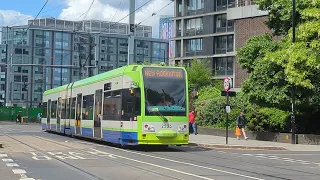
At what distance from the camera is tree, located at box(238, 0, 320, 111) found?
2555 centimetres

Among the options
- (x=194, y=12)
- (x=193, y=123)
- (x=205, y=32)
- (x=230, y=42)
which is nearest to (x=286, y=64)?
(x=193, y=123)

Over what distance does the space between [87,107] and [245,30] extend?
2692 centimetres

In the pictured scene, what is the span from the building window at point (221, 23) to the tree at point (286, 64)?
47.0m

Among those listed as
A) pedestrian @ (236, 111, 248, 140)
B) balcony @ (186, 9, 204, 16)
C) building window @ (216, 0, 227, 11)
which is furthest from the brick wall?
balcony @ (186, 9, 204, 16)

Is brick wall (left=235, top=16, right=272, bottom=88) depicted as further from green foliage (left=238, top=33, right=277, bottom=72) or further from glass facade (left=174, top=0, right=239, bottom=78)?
glass facade (left=174, top=0, right=239, bottom=78)

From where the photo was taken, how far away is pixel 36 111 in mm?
86812

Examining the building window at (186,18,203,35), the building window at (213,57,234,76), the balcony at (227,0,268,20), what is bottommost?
the building window at (213,57,234,76)

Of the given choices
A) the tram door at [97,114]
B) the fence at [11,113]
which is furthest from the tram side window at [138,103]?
the fence at [11,113]

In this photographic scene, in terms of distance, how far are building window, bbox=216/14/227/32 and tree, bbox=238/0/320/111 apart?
1852 inches

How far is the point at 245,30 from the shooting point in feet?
164

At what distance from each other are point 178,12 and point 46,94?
1909 inches

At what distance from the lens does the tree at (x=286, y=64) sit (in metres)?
25.5

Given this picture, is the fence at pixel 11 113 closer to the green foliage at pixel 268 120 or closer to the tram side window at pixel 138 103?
the green foliage at pixel 268 120

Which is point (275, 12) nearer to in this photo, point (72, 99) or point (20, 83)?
point (72, 99)
